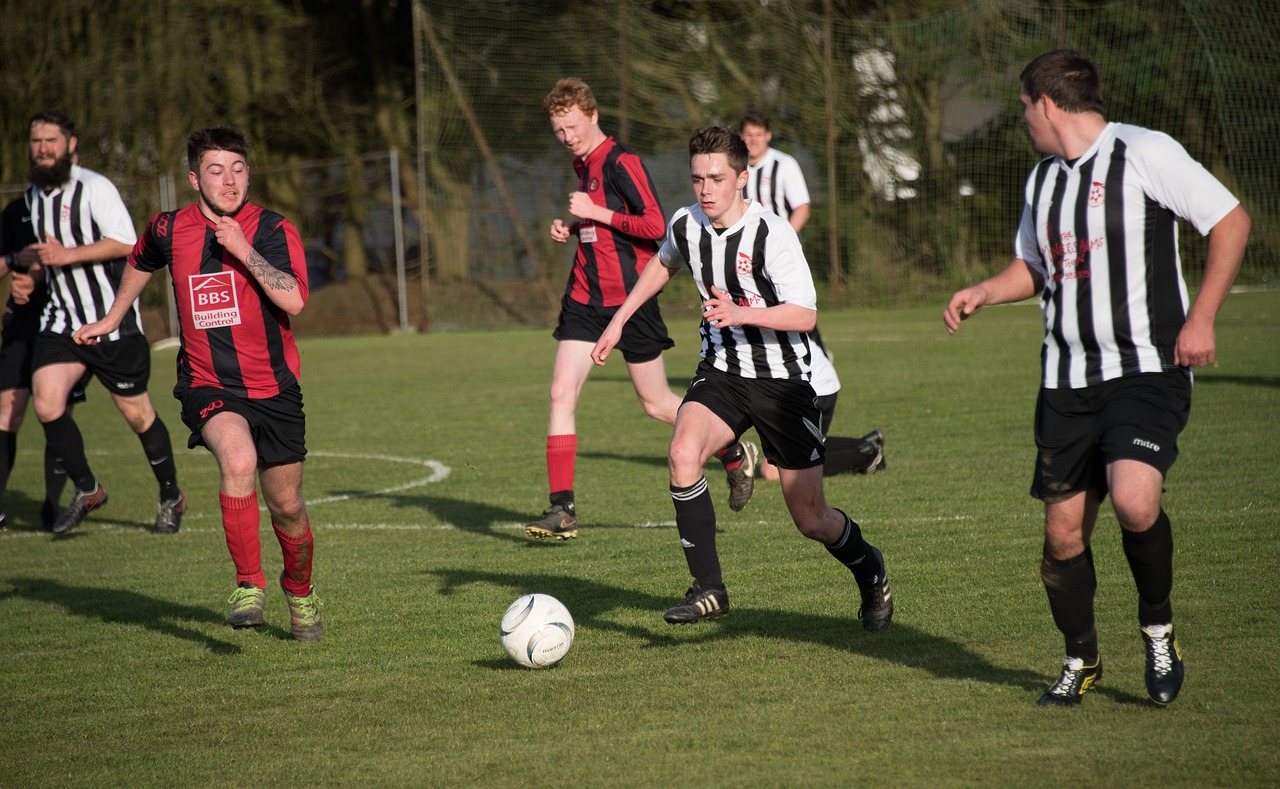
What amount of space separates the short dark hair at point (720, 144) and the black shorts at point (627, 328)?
2076 mm

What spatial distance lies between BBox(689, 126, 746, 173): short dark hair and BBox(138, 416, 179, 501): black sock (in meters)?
4.32

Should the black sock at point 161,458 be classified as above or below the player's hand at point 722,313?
below

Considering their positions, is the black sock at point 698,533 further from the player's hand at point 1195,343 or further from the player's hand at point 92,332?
the player's hand at point 92,332

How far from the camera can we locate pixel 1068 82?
148 inches

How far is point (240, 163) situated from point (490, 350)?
14.6m

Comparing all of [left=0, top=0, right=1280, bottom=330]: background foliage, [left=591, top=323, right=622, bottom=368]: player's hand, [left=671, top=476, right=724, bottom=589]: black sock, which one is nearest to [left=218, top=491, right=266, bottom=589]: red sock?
[left=591, top=323, right=622, bottom=368]: player's hand

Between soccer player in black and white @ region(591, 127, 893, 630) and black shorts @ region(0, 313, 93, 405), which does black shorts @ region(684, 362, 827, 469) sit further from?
black shorts @ region(0, 313, 93, 405)

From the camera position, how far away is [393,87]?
29.2 m

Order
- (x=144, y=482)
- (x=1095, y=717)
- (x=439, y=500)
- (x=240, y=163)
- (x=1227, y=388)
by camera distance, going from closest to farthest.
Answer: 1. (x=1095, y=717)
2. (x=240, y=163)
3. (x=439, y=500)
4. (x=144, y=482)
5. (x=1227, y=388)

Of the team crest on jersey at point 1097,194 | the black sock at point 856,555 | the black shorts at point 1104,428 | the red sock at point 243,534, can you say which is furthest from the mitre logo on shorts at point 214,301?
the team crest on jersey at point 1097,194

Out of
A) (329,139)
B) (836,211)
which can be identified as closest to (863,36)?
(836,211)

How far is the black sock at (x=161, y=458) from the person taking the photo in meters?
7.73

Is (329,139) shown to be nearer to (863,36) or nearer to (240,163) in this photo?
(863,36)

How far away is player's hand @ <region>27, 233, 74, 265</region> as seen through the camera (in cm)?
720
